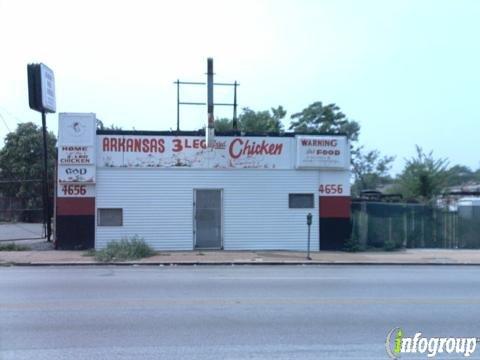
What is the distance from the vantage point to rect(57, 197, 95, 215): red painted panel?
23.0 meters

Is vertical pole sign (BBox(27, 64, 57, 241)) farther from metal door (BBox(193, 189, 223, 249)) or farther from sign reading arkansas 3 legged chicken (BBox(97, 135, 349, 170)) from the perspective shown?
metal door (BBox(193, 189, 223, 249))

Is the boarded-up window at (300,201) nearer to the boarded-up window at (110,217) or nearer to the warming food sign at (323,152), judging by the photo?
the warming food sign at (323,152)

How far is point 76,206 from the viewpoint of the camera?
75.8 feet

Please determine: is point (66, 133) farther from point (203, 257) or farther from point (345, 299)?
point (345, 299)

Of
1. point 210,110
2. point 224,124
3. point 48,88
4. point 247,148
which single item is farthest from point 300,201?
point 224,124

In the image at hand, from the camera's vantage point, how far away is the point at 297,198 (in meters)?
24.1

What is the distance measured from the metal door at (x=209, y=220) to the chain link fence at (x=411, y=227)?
511cm

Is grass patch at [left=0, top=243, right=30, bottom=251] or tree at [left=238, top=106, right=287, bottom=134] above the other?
tree at [left=238, top=106, right=287, bottom=134]

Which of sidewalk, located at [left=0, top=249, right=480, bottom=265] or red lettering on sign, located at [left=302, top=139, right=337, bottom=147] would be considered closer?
sidewalk, located at [left=0, top=249, right=480, bottom=265]

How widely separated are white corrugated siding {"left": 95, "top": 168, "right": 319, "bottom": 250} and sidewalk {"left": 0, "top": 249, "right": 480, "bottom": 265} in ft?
2.51

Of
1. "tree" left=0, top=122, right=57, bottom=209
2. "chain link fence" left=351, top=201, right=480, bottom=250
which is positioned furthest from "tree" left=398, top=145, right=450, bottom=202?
"tree" left=0, top=122, right=57, bottom=209

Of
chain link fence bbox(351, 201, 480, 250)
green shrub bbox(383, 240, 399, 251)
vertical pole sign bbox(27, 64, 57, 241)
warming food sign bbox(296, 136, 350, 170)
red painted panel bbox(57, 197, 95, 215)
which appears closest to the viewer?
red painted panel bbox(57, 197, 95, 215)

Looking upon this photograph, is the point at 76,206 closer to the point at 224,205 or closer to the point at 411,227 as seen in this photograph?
the point at 224,205

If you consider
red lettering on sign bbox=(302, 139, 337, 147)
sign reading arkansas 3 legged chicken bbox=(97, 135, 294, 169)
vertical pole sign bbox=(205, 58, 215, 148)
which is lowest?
sign reading arkansas 3 legged chicken bbox=(97, 135, 294, 169)
